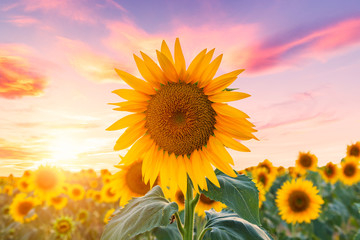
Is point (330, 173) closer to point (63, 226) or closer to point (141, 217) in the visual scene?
point (63, 226)

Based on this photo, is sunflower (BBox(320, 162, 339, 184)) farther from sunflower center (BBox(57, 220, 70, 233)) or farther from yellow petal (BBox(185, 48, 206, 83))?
yellow petal (BBox(185, 48, 206, 83))

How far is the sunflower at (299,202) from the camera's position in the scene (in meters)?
6.67

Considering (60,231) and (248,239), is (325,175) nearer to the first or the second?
(60,231)

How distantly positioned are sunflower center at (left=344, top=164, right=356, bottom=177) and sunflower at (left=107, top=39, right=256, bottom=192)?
9.12 m

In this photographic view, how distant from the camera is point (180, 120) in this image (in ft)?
7.92

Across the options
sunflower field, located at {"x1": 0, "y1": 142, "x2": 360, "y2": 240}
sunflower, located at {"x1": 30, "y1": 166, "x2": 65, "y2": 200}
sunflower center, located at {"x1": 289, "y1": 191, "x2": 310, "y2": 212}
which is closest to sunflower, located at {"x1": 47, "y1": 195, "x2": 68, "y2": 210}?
sunflower field, located at {"x1": 0, "y1": 142, "x2": 360, "y2": 240}

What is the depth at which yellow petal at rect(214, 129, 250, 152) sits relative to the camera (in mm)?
2203

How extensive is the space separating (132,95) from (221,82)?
0.67 meters

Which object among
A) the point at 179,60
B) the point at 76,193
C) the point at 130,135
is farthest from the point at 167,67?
the point at 76,193

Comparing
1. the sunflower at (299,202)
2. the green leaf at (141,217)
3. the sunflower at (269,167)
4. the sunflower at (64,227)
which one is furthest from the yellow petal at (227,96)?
the sunflower at (269,167)

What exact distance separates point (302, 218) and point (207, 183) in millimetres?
5144

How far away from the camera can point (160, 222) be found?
79.7 inches

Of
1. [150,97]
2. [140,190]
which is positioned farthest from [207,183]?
[140,190]

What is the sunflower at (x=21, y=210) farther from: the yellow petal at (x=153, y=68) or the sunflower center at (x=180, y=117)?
the yellow petal at (x=153, y=68)
